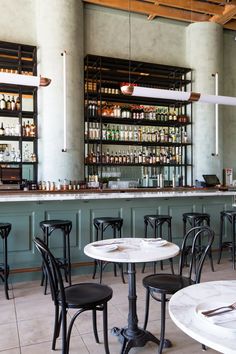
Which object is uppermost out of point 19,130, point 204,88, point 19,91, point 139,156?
point 204,88

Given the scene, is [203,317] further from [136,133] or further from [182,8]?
[182,8]

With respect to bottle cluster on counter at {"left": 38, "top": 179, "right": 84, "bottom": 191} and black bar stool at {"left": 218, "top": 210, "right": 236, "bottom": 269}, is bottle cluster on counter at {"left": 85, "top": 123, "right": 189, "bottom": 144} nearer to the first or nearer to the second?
bottle cluster on counter at {"left": 38, "top": 179, "right": 84, "bottom": 191}

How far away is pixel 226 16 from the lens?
7.03m

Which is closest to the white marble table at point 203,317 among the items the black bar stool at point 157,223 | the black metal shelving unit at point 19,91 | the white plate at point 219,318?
the white plate at point 219,318

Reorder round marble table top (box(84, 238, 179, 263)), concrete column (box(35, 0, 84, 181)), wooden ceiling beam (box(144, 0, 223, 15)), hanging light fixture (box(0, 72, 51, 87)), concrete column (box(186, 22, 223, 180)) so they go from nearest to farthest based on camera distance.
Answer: round marble table top (box(84, 238, 179, 263)), hanging light fixture (box(0, 72, 51, 87)), concrete column (box(35, 0, 84, 181)), wooden ceiling beam (box(144, 0, 223, 15)), concrete column (box(186, 22, 223, 180))

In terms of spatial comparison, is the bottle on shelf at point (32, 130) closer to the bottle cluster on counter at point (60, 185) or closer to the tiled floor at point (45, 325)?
the bottle cluster on counter at point (60, 185)

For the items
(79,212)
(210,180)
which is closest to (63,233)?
(79,212)

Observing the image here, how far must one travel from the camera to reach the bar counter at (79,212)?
4.12m

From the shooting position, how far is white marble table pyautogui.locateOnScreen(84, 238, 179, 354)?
2289mm

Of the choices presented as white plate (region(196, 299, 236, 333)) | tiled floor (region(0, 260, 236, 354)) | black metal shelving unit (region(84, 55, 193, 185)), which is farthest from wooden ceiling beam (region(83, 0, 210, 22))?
white plate (region(196, 299, 236, 333))

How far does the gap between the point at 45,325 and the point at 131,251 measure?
1.21 meters

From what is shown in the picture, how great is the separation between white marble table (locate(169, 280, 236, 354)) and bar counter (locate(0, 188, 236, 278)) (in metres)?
2.75

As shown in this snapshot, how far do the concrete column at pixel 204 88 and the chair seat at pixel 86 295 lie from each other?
542 centimetres

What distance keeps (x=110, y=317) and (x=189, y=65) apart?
6245mm
